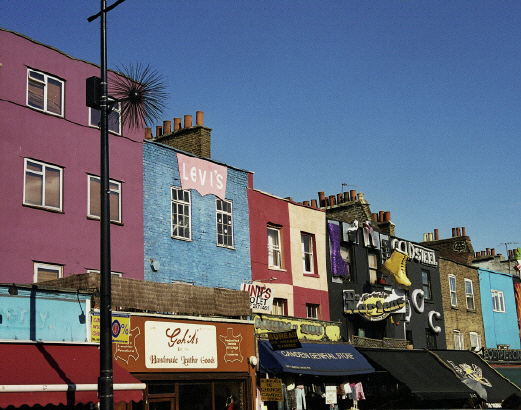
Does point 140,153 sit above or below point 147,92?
above

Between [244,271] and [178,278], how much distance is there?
3433mm

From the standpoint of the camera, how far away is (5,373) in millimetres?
14305

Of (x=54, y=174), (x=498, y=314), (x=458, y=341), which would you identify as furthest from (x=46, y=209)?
(x=498, y=314)

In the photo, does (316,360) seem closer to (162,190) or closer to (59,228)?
(162,190)

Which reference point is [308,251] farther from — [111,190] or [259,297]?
[111,190]

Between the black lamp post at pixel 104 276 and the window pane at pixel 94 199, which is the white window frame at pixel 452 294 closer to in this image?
the window pane at pixel 94 199

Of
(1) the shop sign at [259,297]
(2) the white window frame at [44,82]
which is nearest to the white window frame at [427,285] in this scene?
(1) the shop sign at [259,297]

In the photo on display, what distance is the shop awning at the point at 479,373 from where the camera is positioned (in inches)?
1270

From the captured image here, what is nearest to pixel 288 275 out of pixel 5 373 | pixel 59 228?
pixel 59 228

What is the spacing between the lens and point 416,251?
3597 cm

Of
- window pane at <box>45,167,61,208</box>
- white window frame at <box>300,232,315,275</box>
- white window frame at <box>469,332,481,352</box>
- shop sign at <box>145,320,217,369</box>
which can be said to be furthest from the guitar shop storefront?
white window frame at <box>469,332,481,352</box>

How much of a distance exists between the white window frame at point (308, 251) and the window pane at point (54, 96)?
11.9m

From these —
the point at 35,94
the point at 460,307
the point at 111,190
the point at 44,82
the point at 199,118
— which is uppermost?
the point at 199,118

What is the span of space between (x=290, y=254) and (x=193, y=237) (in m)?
5.43
